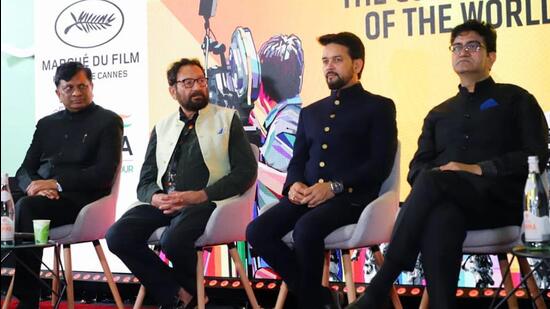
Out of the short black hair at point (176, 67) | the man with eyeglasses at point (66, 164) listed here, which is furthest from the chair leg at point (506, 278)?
the man with eyeglasses at point (66, 164)

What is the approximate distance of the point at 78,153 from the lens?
4.63 metres

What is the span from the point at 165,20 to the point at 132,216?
1.60m

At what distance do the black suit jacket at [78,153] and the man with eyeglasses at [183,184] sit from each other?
0.23 m

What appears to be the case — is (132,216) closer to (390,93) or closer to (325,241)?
(325,241)

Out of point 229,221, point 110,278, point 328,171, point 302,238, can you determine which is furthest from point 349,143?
point 110,278

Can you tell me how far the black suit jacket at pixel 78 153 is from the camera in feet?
14.7

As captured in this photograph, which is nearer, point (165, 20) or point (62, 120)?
point (62, 120)

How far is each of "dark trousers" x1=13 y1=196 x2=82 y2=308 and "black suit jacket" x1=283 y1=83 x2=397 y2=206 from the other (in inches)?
46.9

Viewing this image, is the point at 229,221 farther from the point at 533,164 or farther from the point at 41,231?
the point at 533,164

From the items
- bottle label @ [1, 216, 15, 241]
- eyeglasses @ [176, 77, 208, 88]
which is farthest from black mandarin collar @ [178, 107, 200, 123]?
bottle label @ [1, 216, 15, 241]

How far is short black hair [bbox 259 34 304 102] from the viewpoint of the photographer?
15.9 feet

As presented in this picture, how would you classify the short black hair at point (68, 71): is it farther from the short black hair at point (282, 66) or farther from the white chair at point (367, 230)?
the white chair at point (367, 230)

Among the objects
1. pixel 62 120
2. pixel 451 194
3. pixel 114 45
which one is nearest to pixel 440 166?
pixel 451 194

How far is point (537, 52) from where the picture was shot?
424 cm
